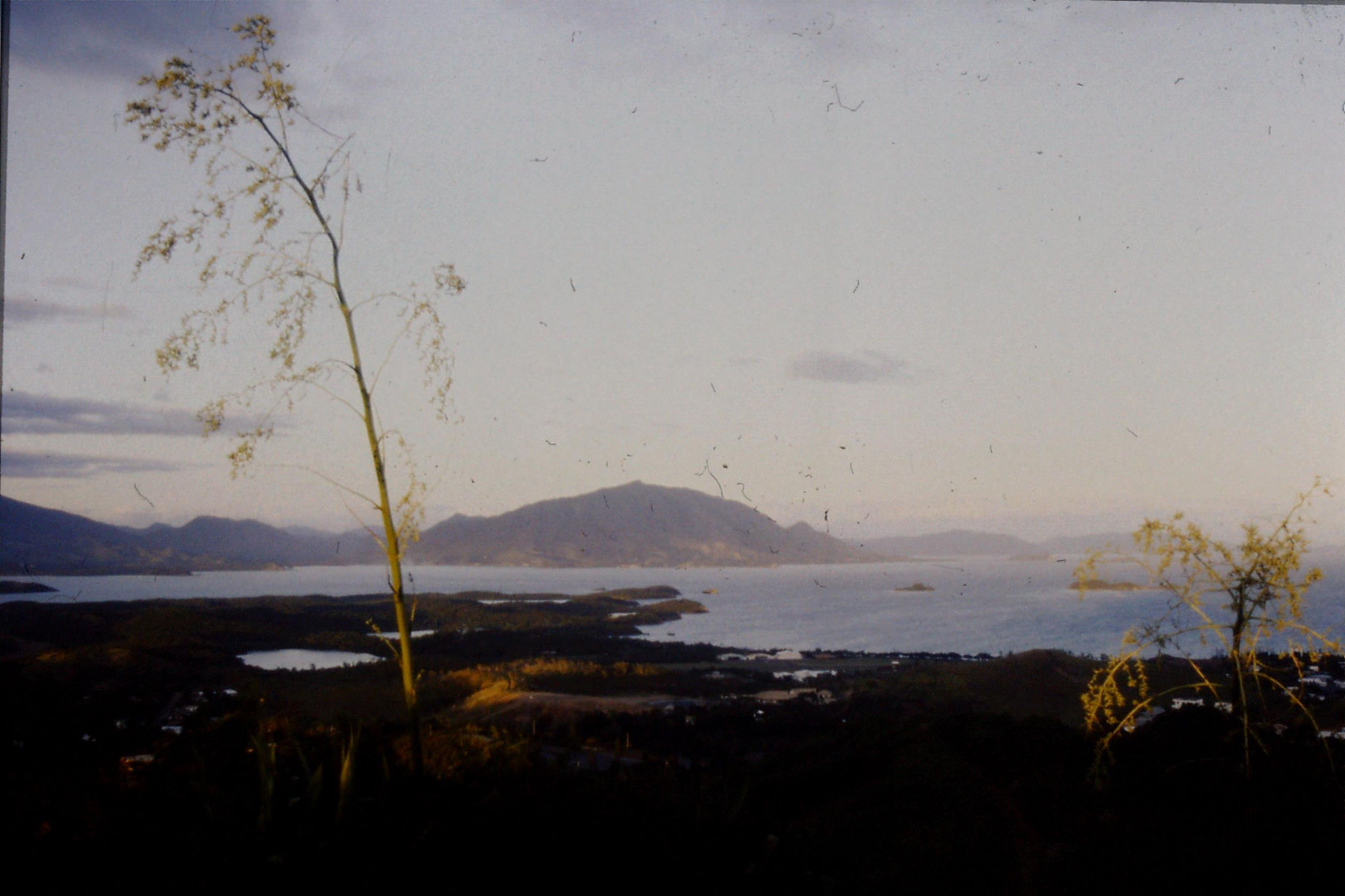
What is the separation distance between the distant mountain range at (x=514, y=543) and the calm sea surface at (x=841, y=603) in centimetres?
73

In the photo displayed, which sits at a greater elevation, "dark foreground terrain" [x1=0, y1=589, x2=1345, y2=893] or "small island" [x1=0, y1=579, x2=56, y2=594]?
"small island" [x1=0, y1=579, x2=56, y2=594]

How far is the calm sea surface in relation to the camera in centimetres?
2175

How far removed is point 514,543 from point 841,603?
2196 centimetres

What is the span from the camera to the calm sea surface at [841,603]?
856 inches

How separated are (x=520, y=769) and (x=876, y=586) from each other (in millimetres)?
61713

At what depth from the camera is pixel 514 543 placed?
175ft

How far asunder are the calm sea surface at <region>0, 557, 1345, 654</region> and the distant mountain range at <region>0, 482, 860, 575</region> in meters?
0.73

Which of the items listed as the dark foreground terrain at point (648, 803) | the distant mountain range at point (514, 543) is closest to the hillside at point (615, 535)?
the distant mountain range at point (514, 543)

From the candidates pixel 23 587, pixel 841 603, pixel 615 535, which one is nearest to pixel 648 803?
pixel 23 587

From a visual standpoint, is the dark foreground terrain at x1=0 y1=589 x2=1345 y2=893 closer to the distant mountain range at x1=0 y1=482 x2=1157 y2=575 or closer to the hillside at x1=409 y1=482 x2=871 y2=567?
the distant mountain range at x1=0 y1=482 x2=1157 y2=575

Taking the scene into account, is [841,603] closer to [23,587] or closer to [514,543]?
[514,543]

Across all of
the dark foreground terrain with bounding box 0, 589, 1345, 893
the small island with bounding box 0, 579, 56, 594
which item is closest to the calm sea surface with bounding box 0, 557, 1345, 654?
the small island with bounding box 0, 579, 56, 594

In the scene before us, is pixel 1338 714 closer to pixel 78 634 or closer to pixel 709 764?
pixel 709 764

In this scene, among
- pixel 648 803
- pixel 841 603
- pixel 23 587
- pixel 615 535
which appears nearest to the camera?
pixel 648 803
